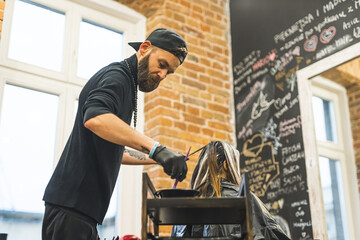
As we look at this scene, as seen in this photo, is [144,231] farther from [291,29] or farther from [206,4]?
[206,4]

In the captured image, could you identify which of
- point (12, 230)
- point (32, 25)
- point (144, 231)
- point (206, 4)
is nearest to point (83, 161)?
point (144, 231)

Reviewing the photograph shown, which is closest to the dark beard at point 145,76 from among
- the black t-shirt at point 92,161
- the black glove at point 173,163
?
the black t-shirt at point 92,161

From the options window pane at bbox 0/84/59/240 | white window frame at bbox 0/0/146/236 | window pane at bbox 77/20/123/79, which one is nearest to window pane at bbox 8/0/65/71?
white window frame at bbox 0/0/146/236

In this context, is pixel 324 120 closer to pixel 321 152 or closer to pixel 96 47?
pixel 321 152

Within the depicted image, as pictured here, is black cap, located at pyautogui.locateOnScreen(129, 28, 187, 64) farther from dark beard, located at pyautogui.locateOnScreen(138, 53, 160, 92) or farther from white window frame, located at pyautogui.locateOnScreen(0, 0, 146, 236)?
white window frame, located at pyautogui.locateOnScreen(0, 0, 146, 236)

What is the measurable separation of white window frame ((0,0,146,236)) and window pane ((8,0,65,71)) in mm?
59

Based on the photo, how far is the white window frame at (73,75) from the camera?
3693mm

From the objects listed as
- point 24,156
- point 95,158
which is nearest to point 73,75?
point 24,156

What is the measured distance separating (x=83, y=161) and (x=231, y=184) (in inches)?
43.3

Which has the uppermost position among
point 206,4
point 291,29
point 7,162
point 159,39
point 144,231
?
point 206,4

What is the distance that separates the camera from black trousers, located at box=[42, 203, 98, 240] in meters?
1.69

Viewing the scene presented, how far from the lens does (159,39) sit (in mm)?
→ 2104

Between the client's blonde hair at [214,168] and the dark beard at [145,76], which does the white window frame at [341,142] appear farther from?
the dark beard at [145,76]

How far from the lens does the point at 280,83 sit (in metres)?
4.02
